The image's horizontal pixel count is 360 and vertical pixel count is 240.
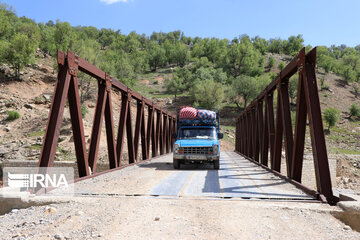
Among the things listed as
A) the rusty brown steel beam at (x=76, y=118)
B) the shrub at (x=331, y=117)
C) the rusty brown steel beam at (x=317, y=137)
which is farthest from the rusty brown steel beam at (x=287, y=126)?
the shrub at (x=331, y=117)

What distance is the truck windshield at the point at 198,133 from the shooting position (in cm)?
1334

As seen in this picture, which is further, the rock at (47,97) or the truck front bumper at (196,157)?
the rock at (47,97)

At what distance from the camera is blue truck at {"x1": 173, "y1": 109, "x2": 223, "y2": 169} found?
472 inches

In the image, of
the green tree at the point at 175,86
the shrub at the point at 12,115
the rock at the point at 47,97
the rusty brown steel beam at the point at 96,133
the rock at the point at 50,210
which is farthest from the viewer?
the green tree at the point at 175,86

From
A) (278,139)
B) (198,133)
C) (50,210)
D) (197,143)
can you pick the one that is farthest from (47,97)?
(50,210)

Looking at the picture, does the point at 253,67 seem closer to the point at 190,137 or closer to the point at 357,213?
the point at 190,137

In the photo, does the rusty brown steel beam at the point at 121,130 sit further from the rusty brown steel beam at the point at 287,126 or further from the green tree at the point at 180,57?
the green tree at the point at 180,57

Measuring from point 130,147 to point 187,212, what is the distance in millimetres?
9615

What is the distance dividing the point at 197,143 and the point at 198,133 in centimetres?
130

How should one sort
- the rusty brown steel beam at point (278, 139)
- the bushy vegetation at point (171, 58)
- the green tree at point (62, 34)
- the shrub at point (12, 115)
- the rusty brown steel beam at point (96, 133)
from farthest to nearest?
the green tree at point (62, 34) → the bushy vegetation at point (171, 58) → the shrub at point (12, 115) → the rusty brown steel beam at point (278, 139) → the rusty brown steel beam at point (96, 133)

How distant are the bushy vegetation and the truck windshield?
42.5 m

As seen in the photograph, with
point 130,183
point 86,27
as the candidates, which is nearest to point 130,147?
point 130,183

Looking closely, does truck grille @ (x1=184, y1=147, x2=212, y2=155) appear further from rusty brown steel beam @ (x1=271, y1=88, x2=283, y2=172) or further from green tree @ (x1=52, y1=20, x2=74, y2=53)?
green tree @ (x1=52, y1=20, x2=74, y2=53)

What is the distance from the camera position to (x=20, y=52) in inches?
1763
